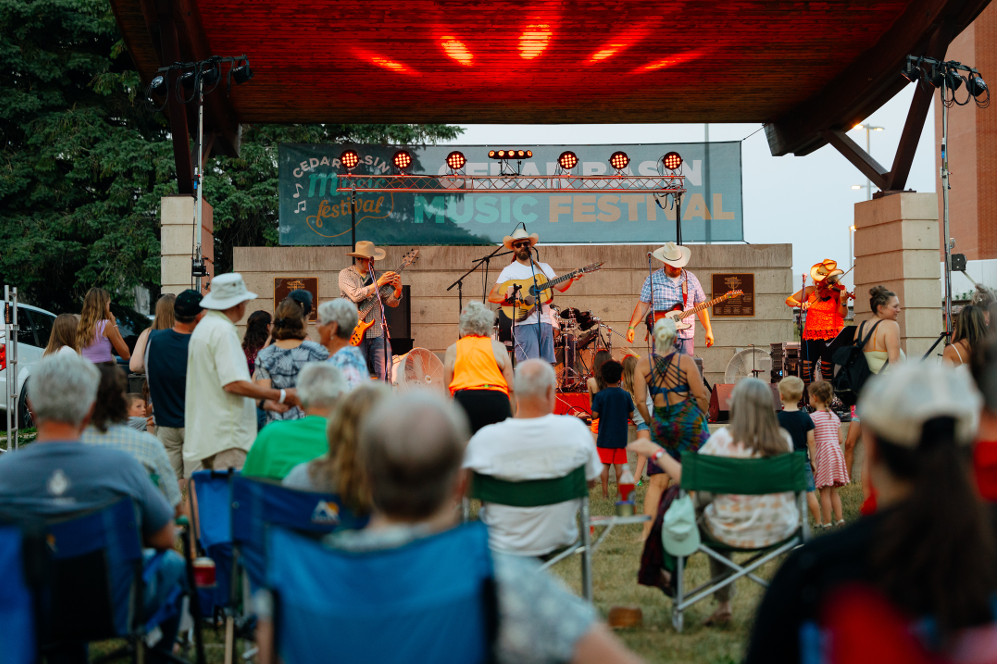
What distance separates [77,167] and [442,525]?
1741cm

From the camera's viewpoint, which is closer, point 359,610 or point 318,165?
point 359,610

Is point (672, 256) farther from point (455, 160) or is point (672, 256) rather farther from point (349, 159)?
point (349, 159)

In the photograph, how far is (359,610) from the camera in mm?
1564

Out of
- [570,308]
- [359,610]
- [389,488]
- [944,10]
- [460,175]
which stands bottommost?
[359,610]

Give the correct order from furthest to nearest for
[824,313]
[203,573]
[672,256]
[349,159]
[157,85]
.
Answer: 1. [349,159]
2. [824,313]
3. [672,256]
4. [157,85]
5. [203,573]

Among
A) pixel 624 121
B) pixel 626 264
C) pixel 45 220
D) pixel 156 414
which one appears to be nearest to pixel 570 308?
pixel 626 264

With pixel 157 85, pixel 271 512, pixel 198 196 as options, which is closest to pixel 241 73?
pixel 157 85

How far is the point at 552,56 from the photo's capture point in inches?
394

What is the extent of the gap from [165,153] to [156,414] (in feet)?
44.3

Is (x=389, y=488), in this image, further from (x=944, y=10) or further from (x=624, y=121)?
(x=624, y=121)

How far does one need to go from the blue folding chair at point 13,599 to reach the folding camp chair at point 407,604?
81cm

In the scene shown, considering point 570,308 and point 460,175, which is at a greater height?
point 460,175

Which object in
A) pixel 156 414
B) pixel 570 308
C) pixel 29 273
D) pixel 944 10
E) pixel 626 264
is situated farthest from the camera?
pixel 29 273

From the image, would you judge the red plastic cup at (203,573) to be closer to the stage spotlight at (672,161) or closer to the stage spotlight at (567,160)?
the stage spotlight at (567,160)
